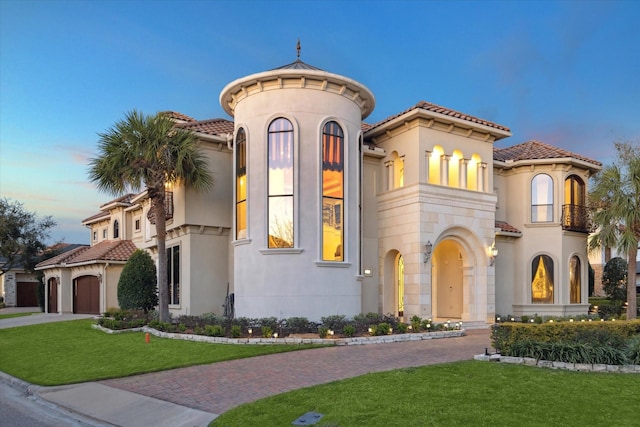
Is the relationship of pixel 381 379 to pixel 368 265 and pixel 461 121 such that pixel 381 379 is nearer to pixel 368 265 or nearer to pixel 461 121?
pixel 368 265

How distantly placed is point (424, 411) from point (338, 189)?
1106 cm

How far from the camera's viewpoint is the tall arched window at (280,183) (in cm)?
1653

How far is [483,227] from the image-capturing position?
19.8m

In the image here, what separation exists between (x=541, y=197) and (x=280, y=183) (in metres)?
12.8

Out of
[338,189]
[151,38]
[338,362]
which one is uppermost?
[151,38]

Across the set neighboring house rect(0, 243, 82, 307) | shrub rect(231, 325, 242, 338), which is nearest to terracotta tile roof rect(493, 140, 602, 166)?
shrub rect(231, 325, 242, 338)

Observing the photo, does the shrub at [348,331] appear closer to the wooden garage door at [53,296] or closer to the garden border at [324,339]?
the garden border at [324,339]

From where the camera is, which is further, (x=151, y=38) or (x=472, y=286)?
(x=472, y=286)

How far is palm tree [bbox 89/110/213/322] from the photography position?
16.8 meters

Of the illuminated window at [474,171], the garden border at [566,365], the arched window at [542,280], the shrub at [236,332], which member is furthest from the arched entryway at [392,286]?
the garden border at [566,365]

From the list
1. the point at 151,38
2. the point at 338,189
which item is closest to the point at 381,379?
the point at 338,189

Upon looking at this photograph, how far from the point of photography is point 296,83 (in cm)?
1684

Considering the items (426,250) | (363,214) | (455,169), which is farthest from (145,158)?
(455,169)

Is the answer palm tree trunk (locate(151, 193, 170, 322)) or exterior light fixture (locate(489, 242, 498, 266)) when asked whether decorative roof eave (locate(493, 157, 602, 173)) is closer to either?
exterior light fixture (locate(489, 242, 498, 266))
